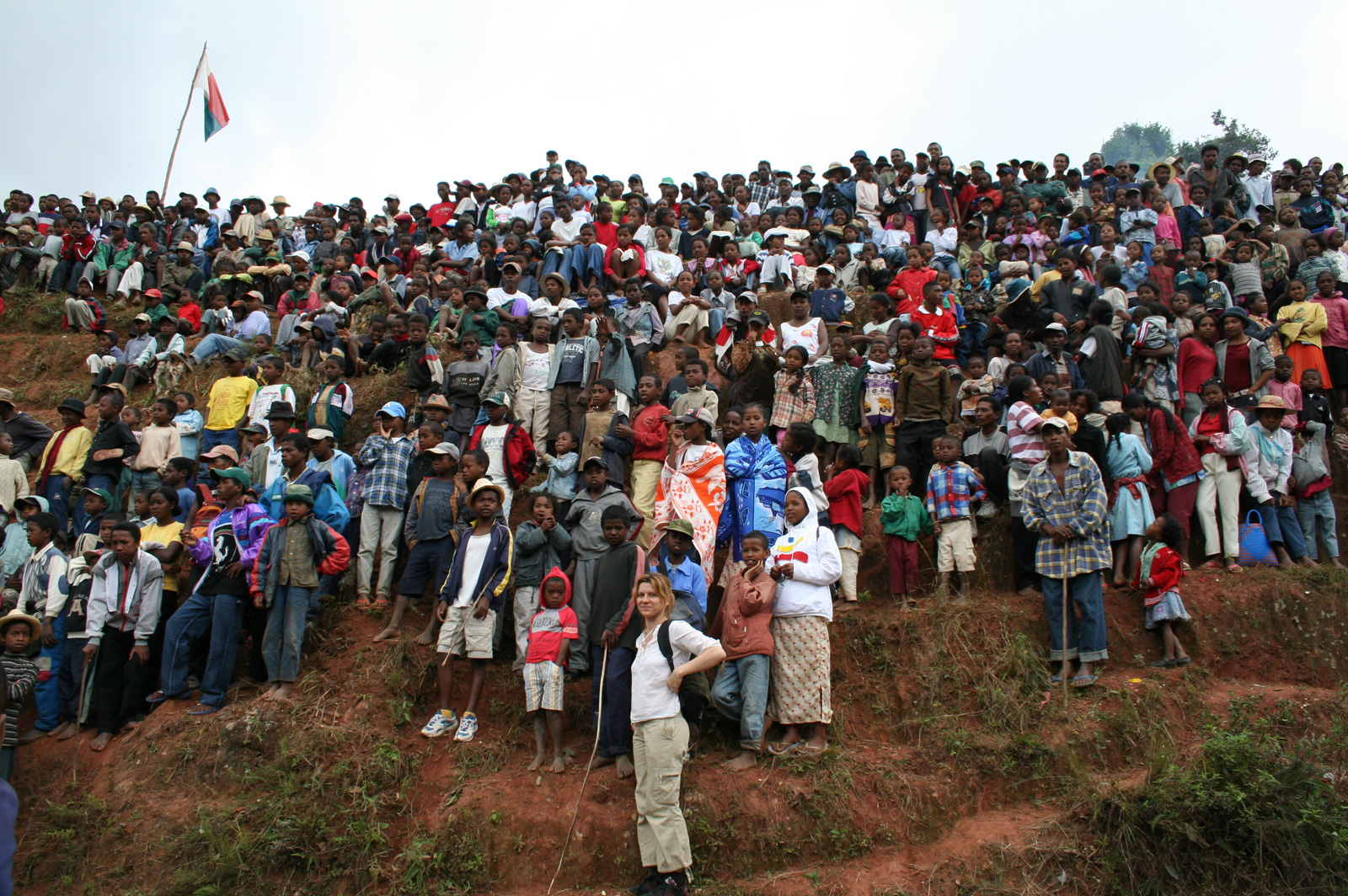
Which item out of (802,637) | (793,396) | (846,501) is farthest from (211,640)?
(793,396)

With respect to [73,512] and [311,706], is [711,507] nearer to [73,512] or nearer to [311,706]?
[311,706]

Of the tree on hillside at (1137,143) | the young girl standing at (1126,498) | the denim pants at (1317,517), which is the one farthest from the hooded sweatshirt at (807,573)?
the tree on hillside at (1137,143)

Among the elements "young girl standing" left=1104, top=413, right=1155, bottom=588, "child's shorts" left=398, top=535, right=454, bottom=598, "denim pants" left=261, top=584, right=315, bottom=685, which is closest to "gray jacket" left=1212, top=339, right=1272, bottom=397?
"young girl standing" left=1104, top=413, right=1155, bottom=588

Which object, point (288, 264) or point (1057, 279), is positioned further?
point (288, 264)

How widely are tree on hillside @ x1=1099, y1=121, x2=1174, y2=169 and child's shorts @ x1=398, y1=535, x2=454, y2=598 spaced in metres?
65.2

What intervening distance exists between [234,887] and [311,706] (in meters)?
1.61

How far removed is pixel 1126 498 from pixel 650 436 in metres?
4.78

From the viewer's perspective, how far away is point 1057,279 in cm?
1180

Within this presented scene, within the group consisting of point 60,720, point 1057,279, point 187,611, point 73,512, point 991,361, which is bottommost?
point 60,720

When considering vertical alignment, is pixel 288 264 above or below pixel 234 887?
above

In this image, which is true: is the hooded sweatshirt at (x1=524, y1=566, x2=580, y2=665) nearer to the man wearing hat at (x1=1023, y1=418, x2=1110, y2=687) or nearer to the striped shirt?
the man wearing hat at (x1=1023, y1=418, x2=1110, y2=687)

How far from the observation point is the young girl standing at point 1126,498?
8.53 metres

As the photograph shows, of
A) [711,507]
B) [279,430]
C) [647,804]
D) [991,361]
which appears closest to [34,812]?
[279,430]

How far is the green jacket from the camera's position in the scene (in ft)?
28.5
